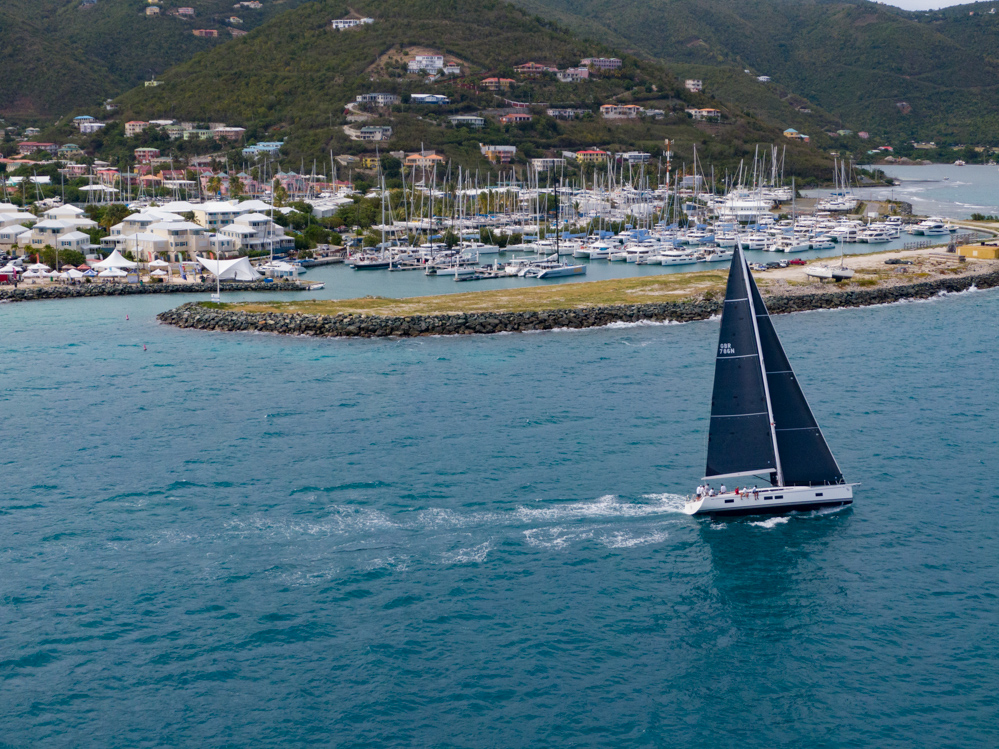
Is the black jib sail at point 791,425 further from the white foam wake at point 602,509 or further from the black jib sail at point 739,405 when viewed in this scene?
the white foam wake at point 602,509

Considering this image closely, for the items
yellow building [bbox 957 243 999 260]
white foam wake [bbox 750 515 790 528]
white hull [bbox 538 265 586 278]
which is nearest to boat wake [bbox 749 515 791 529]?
white foam wake [bbox 750 515 790 528]

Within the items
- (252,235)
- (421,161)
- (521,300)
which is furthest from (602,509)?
(421,161)

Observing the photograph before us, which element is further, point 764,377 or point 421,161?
point 421,161

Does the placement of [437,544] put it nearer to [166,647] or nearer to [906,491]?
[166,647]

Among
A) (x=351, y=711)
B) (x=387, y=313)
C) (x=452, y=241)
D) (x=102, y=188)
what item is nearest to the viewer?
(x=351, y=711)

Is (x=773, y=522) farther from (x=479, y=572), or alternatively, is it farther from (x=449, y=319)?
(x=449, y=319)

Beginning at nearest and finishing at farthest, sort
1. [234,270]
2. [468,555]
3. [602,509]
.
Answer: [468,555] < [602,509] < [234,270]

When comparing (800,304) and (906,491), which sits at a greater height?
(800,304)

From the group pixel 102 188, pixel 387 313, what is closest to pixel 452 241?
pixel 387 313
